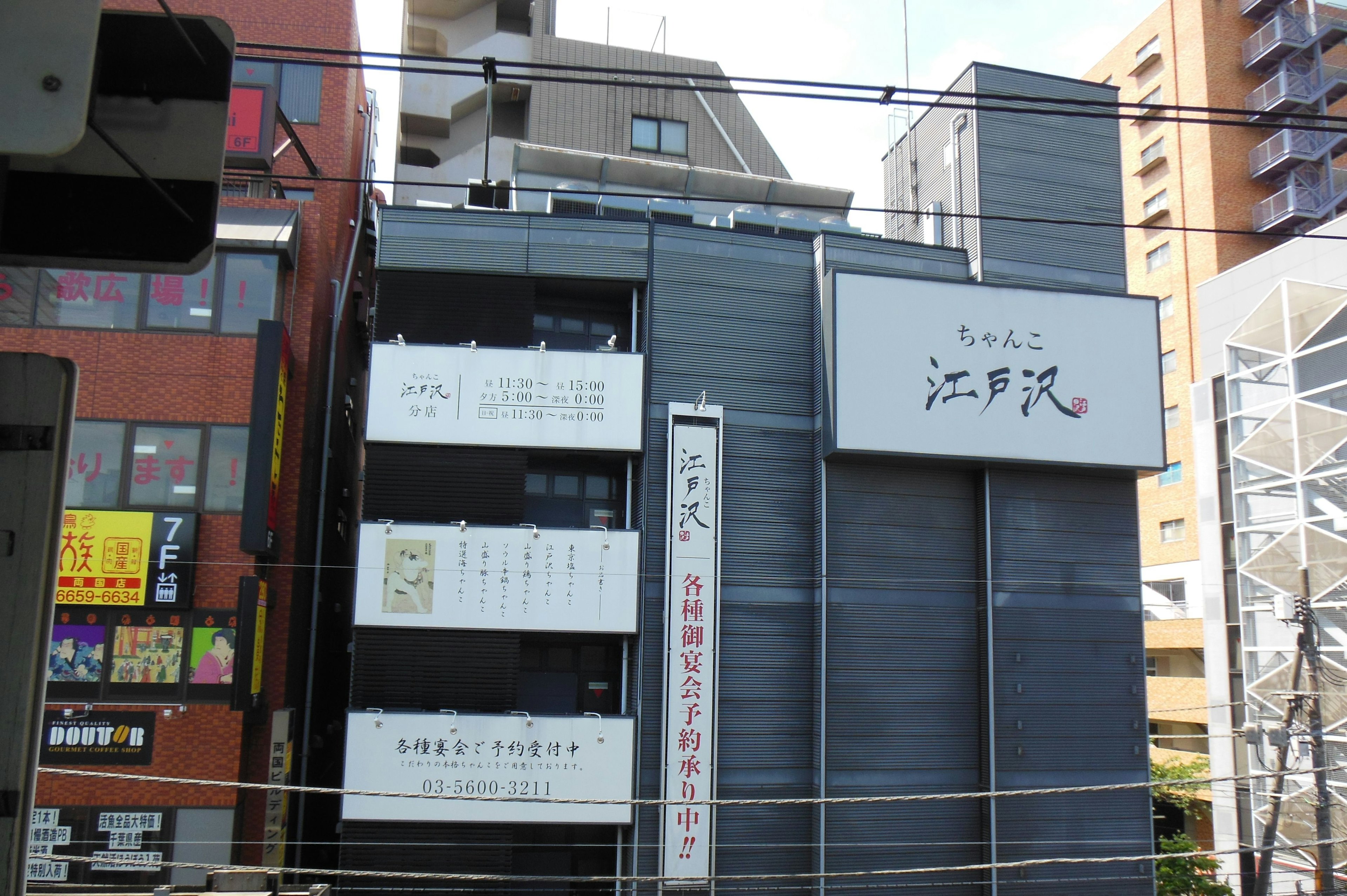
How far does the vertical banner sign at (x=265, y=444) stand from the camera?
806 inches

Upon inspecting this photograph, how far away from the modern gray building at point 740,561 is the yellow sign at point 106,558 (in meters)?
4.28

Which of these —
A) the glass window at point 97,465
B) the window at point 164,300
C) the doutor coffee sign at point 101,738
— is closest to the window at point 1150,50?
the window at point 164,300

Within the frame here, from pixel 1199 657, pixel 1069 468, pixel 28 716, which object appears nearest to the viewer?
pixel 28 716

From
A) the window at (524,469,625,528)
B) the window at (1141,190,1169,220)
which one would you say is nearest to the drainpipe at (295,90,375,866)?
the window at (524,469,625,528)

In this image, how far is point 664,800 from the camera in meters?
18.5

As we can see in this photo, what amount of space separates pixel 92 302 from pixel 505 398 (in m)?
8.80

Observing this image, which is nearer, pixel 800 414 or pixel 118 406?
pixel 118 406

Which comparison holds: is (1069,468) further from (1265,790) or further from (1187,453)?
(1187,453)

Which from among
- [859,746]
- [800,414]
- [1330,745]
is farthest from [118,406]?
[1330,745]

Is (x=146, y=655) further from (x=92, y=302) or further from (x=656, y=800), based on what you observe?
(x=656, y=800)

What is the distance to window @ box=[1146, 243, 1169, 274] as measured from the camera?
5100cm

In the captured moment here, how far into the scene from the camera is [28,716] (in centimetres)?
286

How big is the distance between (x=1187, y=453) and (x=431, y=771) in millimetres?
39940

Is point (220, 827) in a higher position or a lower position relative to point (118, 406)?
lower
